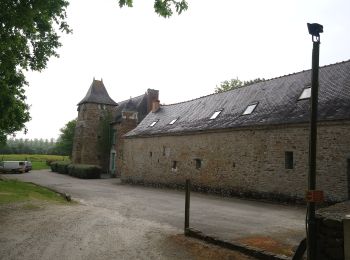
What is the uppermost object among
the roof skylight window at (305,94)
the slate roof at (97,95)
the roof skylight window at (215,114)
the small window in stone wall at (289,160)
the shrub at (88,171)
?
the slate roof at (97,95)

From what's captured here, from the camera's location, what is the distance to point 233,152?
72.1ft

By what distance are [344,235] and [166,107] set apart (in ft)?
99.2

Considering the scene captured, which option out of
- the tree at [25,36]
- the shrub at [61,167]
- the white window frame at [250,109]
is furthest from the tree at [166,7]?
the shrub at [61,167]

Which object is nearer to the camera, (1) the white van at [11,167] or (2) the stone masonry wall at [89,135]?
(1) the white van at [11,167]

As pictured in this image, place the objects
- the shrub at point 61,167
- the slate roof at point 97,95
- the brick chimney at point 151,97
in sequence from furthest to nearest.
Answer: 1. the slate roof at point 97,95
2. the shrub at point 61,167
3. the brick chimney at point 151,97

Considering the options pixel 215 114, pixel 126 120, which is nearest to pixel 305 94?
pixel 215 114

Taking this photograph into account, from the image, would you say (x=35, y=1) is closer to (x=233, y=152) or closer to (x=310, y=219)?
(x=310, y=219)

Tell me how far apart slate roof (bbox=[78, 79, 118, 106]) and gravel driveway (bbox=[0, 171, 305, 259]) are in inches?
1137

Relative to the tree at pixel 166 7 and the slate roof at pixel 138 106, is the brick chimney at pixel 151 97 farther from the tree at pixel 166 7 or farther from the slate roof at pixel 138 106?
the tree at pixel 166 7

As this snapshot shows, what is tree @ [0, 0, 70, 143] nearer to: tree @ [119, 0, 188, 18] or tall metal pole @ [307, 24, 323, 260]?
tree @ [119, 0, 188, 18]

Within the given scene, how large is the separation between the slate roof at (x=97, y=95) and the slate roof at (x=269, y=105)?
14524 mm

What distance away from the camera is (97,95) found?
1774 inches

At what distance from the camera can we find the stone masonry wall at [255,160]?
1649 centimetres

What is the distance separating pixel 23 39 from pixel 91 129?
1304 inches
